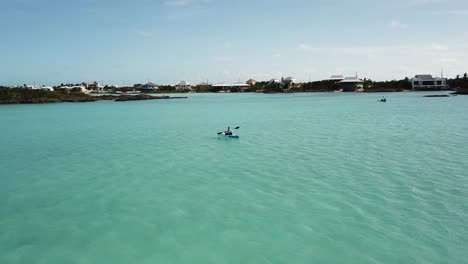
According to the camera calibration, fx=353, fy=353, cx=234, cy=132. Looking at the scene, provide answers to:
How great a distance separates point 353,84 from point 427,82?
18.7 metres

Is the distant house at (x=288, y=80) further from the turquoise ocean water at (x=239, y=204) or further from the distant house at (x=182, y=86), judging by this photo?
the turquoise ocean water at (x=239, y=204)

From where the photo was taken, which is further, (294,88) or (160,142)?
(294,88)

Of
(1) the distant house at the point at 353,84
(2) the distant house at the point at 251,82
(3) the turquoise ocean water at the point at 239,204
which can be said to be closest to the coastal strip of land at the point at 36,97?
(3) the turquoise ocean water at the point at 239,204

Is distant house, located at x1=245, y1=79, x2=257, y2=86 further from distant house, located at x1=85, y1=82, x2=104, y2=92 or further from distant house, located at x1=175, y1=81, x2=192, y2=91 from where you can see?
distant house, located at x1=85, y1=82, x2=104, y2=92

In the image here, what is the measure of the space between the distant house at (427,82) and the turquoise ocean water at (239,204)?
271 feet

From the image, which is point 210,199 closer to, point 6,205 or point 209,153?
point 6,205

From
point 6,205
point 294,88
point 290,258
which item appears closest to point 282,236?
point 290,258

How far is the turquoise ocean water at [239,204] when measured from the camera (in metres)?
7.46

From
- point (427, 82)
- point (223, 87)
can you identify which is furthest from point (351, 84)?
point (223, 87)

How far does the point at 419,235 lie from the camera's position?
7781mm

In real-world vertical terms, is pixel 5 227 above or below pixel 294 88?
below

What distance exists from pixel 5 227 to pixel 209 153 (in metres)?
9.96

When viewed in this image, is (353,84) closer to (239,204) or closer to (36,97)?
(36,97)

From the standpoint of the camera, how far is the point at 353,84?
333 ft
